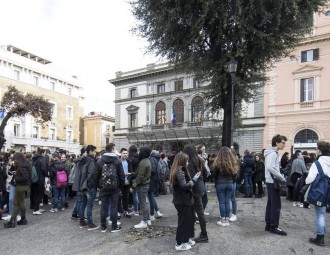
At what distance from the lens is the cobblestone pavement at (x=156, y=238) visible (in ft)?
18.8

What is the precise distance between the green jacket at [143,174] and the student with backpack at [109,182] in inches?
14.6

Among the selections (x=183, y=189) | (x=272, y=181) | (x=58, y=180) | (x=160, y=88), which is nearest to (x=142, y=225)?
(x=183, y=189)

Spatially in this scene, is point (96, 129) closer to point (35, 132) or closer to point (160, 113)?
point (35, 132)

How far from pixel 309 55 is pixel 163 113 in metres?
18.0

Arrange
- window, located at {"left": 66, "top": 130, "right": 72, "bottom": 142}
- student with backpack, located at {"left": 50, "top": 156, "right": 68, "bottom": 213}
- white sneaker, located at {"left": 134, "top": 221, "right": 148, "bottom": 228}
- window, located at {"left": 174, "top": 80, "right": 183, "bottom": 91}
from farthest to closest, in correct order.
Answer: window, located at {"left": 66, "top": 130, "right": 72, "bottom": 142}, window, located at {"left": 174, "top": 80, "right": 183, "bottom": 91}, student with backpack, located at {"left": 50, "top": 156, "right": 68, "bottom": 213}, white sneaker, located at {"left": 134, "top": 221, "right": 148, "bottom": 228}

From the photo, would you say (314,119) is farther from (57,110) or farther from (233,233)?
(57,110)

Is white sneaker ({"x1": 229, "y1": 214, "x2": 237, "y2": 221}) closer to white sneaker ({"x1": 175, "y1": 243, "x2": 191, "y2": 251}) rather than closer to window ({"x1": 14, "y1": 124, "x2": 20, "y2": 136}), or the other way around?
white sneaker ({"x1": 175, "y1": 243, "x2": 191, "y2": 251})

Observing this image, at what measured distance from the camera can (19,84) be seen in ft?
144

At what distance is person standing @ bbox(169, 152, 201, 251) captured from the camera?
563 cm

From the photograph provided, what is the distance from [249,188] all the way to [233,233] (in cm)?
578

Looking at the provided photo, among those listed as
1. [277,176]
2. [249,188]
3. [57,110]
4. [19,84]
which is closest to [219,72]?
[249,188]

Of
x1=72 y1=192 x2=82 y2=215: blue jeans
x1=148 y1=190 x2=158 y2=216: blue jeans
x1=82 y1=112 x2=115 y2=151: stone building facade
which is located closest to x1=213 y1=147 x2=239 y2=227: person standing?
x1=148 y1=190 x2=158 y2=216: blue jeans

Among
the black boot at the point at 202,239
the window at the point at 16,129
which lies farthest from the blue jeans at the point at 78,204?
the window at the point at 16,129

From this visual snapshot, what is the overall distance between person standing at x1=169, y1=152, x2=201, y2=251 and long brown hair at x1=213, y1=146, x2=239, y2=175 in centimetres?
134
